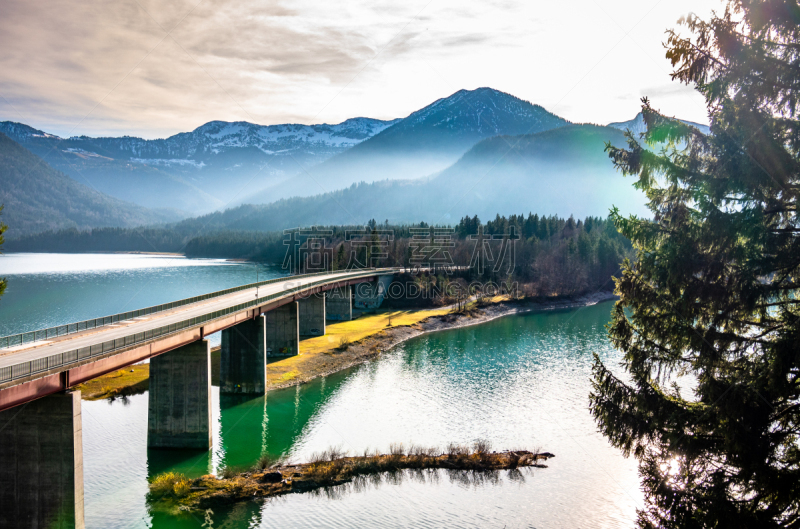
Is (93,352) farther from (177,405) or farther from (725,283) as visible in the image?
(725,283)

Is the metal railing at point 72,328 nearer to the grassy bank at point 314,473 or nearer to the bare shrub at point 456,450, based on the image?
the grassy bank at point 314,473

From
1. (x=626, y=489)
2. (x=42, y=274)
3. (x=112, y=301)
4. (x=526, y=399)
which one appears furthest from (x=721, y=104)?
(x=42, y=274)

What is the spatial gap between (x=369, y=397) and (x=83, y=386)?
81.5 ft

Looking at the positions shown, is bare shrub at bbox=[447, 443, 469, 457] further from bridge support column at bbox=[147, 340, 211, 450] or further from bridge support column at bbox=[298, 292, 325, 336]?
bridge support column at bbox=[298, 292, 325, 336]

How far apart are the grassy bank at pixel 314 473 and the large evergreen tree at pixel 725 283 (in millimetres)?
17619

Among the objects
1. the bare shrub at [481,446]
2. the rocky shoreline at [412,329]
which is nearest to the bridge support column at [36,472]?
the bare shrub at [481,446]

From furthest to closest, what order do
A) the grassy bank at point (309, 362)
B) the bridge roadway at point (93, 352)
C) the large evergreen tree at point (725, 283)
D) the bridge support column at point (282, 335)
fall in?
the bridge support column at point (282, 335) < the grassy bank at point (309, 362) < the bridge roadway at point (93, 352) < the large evergreen tree at point (725, 283)

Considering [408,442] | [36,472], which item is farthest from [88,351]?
[408,442]

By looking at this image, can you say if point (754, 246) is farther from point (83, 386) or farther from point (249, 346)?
point (83, 386)

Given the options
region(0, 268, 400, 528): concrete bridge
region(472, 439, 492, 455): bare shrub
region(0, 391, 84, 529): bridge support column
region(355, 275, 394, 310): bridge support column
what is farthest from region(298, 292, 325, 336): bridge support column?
region(0, 391, 84, 529): bridge support column

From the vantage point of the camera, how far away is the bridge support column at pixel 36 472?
22.1 m

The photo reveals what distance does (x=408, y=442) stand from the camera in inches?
1387

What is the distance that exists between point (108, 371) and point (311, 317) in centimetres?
4513

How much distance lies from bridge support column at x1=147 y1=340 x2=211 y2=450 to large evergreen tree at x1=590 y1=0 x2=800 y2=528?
88.0ft
